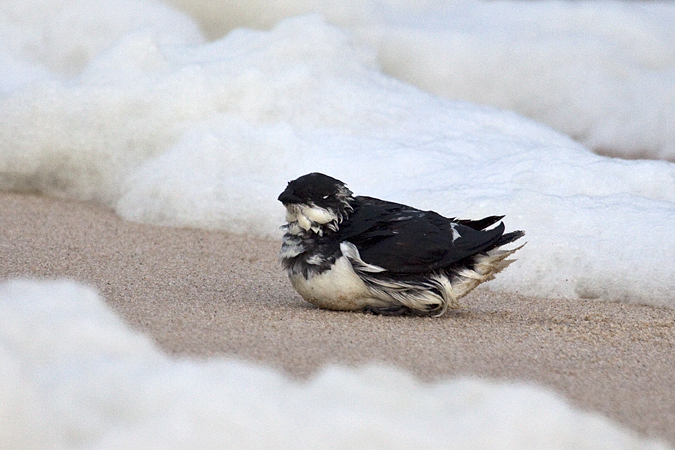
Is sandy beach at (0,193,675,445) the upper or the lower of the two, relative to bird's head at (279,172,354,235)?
lower

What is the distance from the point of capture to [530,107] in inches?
352

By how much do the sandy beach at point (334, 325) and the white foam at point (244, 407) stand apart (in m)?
0.13

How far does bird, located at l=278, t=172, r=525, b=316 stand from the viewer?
11.0 ft

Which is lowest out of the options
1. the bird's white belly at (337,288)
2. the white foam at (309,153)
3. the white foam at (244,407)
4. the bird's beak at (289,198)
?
the white foam at (309,153)

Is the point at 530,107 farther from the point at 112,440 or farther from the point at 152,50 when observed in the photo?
the point at 112,440

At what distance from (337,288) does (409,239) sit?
0.34 meters

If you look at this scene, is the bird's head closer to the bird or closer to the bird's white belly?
the bird

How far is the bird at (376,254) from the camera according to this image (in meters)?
3.34

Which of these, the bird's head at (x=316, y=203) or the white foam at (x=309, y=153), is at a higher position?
the bird's head at (x=316, y=203)

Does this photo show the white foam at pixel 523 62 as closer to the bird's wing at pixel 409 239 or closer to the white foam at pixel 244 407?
the bird's wing at pixel 409 239

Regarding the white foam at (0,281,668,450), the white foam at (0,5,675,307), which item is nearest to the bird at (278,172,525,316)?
the white foam at (0,281,668,450)

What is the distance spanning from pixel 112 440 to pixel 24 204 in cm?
377

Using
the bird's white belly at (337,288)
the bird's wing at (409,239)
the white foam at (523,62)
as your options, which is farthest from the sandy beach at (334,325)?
the white foam at (523,62)

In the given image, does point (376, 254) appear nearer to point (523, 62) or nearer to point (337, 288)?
point (337, 288)
